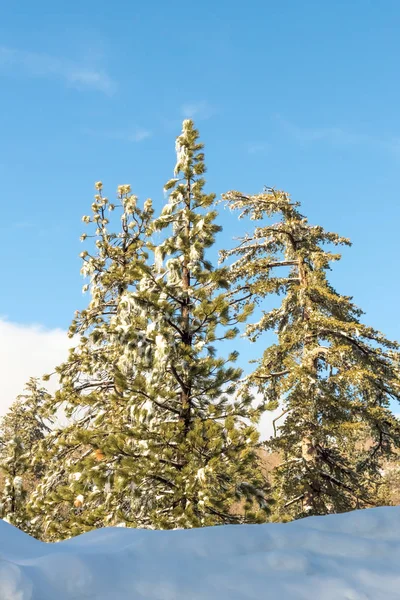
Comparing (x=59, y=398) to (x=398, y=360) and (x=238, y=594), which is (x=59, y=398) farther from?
(x=238, y=594)

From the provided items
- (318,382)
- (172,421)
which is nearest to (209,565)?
(172,421)

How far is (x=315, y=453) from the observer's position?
14.8m

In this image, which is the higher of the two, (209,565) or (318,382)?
(318,382)

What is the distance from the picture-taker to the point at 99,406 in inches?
515

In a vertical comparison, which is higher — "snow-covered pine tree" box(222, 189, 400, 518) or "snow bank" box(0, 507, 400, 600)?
"snow-covered pine tree" box(222, 189, 400, 518)

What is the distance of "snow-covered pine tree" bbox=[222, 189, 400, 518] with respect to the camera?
14.4m

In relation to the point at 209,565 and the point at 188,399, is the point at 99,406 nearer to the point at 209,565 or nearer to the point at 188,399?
the point at 188,399

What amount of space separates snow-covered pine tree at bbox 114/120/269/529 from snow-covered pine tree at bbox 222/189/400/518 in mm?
4571

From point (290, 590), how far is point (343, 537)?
0.81 m

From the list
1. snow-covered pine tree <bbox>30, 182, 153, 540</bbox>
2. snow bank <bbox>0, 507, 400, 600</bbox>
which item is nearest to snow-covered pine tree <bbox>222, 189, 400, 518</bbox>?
snow-covered pine tree <bbox>30, 182, 153, 540</bbox>

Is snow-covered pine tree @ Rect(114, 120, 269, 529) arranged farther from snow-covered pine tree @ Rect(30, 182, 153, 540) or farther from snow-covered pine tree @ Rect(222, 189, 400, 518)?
snow-covered pine tree @ Rect(222, 189, 400, 518)

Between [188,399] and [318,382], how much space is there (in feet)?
17.1

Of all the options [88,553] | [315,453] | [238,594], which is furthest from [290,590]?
[315,453]

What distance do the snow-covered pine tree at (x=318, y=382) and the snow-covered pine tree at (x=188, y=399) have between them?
4.57 metres
